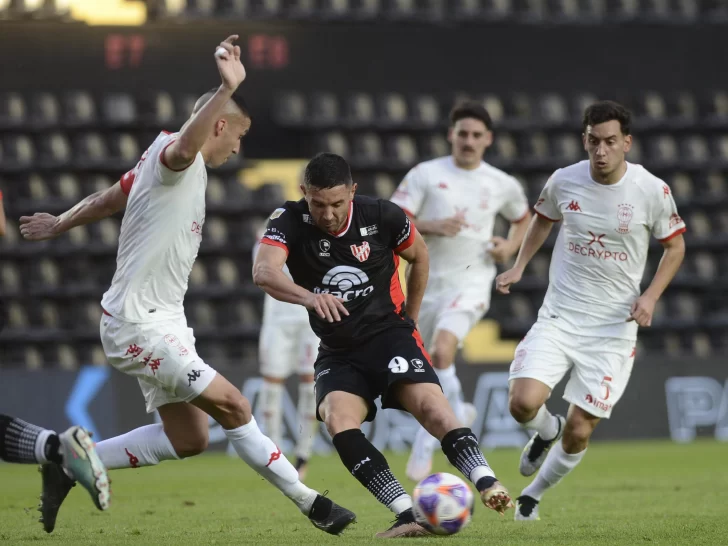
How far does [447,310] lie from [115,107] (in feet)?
26.0

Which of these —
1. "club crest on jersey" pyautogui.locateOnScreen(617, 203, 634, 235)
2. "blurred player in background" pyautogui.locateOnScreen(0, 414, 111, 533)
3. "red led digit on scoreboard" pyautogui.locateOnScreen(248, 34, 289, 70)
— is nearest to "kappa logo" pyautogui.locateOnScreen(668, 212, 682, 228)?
"club crest on jersey" pyautogui.locateOnScreen(617, 203, 634, 235)

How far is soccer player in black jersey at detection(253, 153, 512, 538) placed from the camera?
20.1ft

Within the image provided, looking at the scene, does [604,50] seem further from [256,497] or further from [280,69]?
[256,497]

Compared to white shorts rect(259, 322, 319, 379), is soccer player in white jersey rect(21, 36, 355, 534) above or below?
above

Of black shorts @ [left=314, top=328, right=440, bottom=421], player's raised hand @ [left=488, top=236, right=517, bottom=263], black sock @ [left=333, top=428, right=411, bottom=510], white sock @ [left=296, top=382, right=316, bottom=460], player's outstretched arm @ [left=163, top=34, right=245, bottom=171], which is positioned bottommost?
white sock @ [left=296, top=382, right=316, bottom=460]

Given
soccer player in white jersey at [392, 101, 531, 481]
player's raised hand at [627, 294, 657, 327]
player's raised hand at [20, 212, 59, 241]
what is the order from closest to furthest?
player's raised hand at [20, 212, 59, 241] < player's raised hand at [627, 294, 657, 327] < soccer player in white jersey at [392, 101, 531, 481]

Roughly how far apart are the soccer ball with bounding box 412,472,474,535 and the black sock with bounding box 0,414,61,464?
5.37ft

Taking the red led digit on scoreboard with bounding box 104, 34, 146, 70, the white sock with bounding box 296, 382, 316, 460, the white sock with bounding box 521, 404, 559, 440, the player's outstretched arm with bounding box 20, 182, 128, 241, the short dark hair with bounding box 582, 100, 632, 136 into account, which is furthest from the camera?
the red led digit on scoreboard with bounding box 104, 34, 146, 70

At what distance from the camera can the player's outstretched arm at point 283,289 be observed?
584cm

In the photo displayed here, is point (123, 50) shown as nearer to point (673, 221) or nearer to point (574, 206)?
point (574, 206)

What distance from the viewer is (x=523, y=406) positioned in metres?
7.45

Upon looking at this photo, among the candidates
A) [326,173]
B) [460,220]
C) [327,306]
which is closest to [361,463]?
[327,306]

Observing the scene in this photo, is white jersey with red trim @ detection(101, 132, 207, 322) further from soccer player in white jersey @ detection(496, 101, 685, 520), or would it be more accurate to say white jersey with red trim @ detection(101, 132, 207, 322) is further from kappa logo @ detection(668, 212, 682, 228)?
kappa logo @ detection(668, 212, 682, 228)

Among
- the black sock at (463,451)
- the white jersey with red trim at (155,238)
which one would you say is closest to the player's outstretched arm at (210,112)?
the white jersey with red trim at (155,238)
